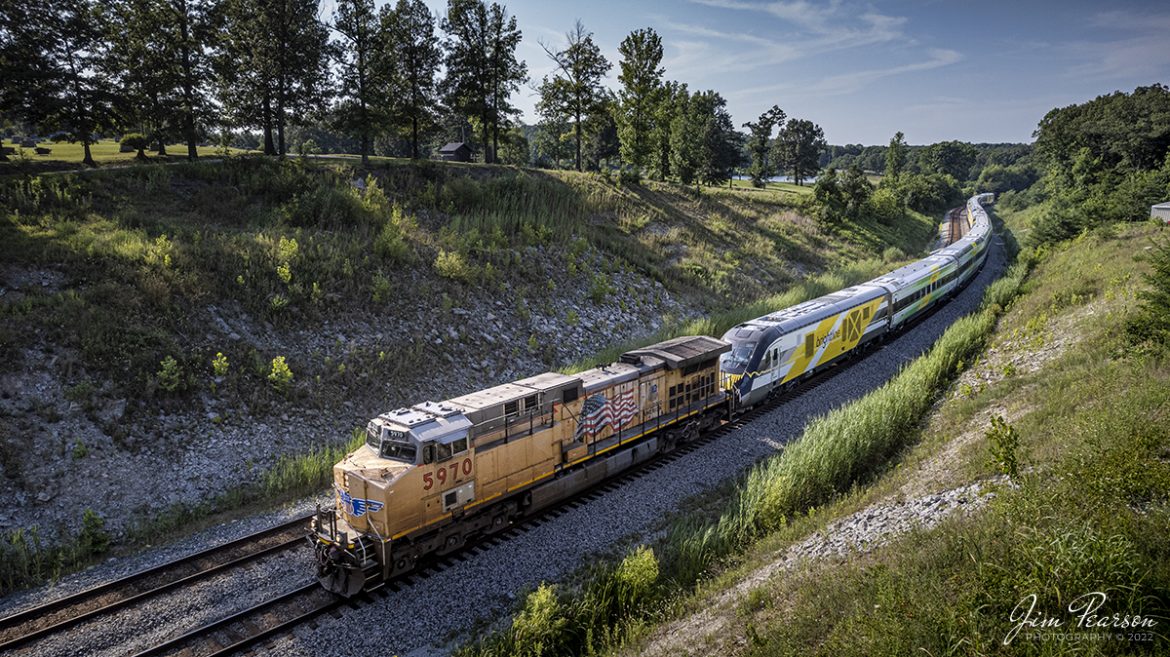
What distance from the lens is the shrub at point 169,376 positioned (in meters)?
17.9

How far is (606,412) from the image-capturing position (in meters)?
17.1

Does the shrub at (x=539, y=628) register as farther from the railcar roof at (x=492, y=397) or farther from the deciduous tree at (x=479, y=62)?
the deciduous tree at (x=479, y=62)

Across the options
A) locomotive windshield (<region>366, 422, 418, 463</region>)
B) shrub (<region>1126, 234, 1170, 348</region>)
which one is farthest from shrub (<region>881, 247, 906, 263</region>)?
locomotive windshield (<region>366, 422, 418, 463</region>)

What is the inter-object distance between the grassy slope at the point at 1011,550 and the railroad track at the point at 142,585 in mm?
10187

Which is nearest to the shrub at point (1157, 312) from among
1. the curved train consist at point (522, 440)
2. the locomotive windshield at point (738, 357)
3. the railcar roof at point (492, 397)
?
the curved train consist at point (522, 440)

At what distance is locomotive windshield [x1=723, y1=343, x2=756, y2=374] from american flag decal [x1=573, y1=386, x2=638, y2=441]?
16.8 feet

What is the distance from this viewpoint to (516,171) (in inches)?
1745

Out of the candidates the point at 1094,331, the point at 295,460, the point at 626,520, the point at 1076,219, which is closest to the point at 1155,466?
the point at 626,520

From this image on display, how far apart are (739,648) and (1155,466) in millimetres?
7460

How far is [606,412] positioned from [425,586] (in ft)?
21.8

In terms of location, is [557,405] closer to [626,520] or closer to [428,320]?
[626,520]

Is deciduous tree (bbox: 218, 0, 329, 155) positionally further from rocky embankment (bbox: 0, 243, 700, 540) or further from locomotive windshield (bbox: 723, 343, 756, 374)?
locomotive windshield (bbox: 723, 343, 756, 374)

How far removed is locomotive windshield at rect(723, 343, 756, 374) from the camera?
21172 millimetres

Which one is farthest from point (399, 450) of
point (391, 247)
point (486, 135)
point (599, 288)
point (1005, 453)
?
point (486, 135)
